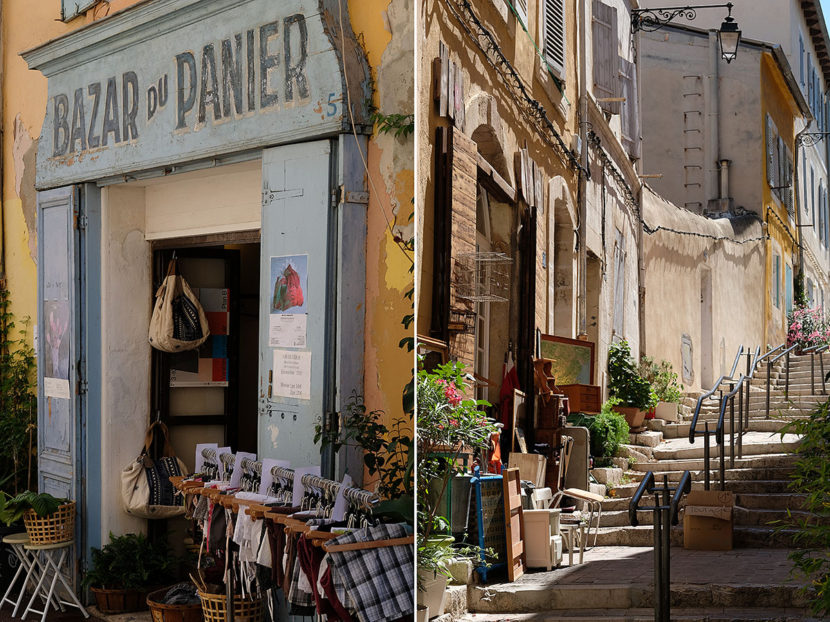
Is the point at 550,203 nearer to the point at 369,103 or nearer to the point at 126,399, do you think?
the point at 369,103

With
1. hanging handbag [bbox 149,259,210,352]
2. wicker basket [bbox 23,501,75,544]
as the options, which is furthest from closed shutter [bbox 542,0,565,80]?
wicker basket [bbox 23,501,75,544]

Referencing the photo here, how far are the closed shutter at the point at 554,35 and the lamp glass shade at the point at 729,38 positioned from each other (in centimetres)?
26

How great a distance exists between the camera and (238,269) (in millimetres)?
4785

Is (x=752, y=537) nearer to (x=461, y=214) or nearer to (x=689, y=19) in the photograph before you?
(x=461, y=214)

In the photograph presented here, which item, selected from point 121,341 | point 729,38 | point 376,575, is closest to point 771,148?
point 729,38

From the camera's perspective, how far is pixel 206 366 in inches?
188

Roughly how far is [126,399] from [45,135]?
1.28 metres

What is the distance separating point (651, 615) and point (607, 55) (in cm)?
86

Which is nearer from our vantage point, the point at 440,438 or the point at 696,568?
the point at 696,568

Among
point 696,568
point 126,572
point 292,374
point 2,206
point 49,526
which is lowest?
point 126,572

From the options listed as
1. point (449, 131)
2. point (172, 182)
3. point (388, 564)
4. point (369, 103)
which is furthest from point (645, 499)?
point (172, 182)

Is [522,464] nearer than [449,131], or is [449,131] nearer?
[449,131]

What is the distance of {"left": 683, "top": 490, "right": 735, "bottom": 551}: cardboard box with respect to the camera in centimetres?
136

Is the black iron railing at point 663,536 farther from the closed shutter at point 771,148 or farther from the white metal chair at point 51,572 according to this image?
the white metal chair at point 51,572
